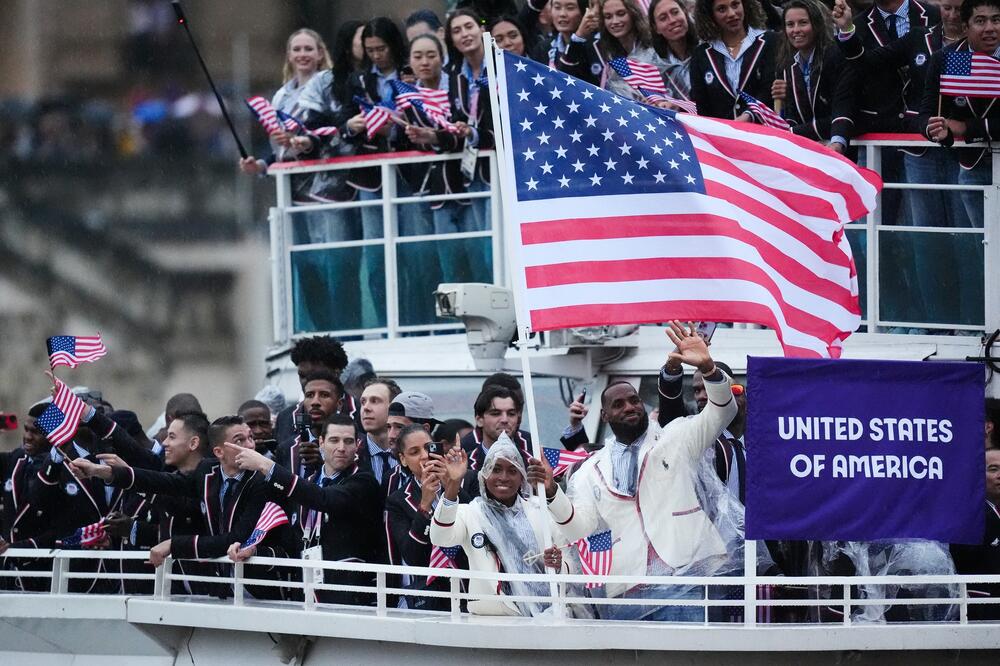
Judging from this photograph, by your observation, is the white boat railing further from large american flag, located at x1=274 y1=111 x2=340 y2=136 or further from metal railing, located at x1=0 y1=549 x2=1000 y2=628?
metal railing, located at x1=0 y1=549 x2=1000 y2=628

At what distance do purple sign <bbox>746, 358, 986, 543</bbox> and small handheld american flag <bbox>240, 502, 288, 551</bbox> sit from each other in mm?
2555

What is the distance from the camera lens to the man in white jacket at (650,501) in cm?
1113

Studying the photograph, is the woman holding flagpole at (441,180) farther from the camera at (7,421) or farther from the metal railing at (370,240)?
the camera at (7,421)

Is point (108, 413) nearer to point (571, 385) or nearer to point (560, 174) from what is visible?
point (571, 385)

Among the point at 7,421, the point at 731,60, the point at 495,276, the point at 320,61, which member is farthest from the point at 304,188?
the point at 731,60

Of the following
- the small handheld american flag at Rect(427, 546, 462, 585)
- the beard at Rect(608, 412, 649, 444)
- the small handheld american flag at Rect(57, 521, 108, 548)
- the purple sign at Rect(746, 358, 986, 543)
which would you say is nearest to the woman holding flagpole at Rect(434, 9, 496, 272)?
the small handheld american flag at Rect(57, 521, 108, 548)

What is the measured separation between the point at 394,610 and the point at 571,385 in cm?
321

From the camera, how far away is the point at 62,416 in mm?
12938

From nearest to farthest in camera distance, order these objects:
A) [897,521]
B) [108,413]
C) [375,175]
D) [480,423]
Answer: [897,521] < [480,423] < [108,413] < [375,175]

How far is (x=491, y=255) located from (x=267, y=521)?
149 inches

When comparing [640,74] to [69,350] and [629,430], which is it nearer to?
[629,430]

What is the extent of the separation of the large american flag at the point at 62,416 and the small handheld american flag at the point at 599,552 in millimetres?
3192

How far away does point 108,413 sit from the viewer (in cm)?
1445

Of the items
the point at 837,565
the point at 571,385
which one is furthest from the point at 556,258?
the point at 571,385
